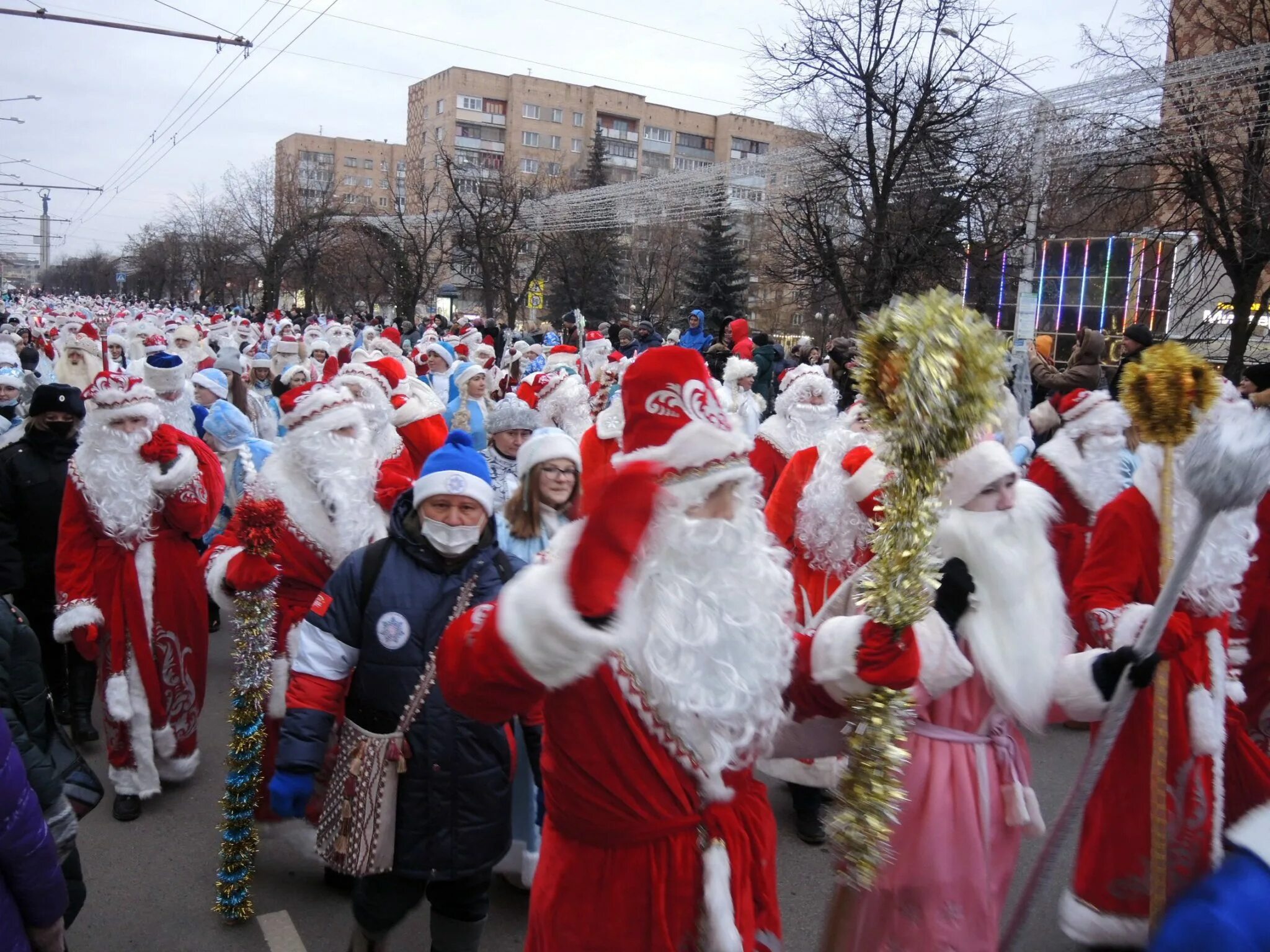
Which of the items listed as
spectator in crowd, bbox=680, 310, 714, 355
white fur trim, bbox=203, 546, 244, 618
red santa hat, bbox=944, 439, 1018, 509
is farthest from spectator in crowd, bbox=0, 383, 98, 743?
spectator in crowd, bbox=680, 310, 714, 355

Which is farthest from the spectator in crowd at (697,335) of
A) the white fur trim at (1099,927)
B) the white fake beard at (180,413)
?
the white fur trim at (1099,927)

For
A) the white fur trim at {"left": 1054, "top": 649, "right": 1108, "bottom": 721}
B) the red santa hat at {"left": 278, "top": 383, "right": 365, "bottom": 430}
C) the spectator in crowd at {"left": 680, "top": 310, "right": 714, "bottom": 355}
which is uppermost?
the spectator in crowd at {"left": 680, "top": 310, "right": 714, "bottom": 355}

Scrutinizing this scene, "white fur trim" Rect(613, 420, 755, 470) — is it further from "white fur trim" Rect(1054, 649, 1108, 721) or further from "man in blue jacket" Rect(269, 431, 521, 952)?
"white fur trim" Rect(1054, 649, 1108, 721)

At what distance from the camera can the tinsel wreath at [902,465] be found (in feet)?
6.79

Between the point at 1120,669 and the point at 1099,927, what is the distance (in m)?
1.44

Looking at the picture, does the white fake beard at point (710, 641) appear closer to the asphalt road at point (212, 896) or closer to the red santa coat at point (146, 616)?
the asphalt road at point (212, 896)

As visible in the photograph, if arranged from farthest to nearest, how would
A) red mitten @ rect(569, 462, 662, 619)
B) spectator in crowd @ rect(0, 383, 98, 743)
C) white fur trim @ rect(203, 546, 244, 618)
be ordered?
spectator in crowd @ rect(0, 383, 98, 743) < white fur trim @ rect(203, 546, 244, 618) < red mitten @ rect(569, 462, 662, 619)

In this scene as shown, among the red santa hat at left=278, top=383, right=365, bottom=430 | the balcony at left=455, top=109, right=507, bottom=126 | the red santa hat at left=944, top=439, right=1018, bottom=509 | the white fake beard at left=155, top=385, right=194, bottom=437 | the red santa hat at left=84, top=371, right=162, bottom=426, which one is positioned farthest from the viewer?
the balcony at left=455, top=109, right=507, bottom=126

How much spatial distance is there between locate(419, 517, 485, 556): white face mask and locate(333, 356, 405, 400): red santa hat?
3.58 meters

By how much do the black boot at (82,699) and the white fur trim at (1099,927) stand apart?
16.9 ft

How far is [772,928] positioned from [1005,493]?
148 centimetres

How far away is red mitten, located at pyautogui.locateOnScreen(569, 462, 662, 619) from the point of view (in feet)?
5.57

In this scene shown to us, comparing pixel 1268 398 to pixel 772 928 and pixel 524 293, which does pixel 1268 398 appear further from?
pixel 524 293

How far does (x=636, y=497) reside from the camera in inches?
66.7
